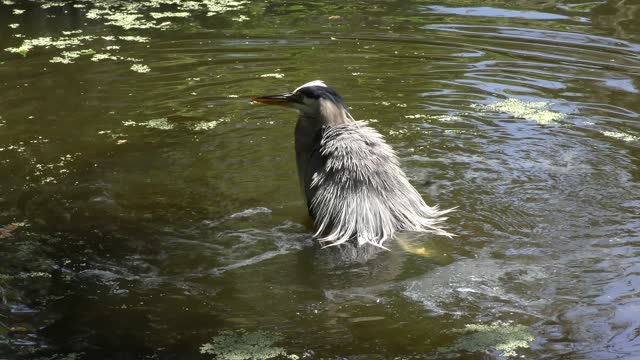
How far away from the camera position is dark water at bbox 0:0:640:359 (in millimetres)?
4191

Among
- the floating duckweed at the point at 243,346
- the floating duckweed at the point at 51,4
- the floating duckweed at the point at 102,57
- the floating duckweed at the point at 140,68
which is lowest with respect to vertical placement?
the floating duckweed at the point at 243,346

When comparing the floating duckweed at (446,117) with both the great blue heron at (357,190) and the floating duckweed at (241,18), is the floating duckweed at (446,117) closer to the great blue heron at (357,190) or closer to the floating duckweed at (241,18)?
the great blue heron at (357,190)

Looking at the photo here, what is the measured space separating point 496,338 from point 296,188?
227cm

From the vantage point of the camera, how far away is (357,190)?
527cm

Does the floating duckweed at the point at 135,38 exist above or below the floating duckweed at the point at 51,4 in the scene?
below

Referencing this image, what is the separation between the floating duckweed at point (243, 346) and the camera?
12.9 ft

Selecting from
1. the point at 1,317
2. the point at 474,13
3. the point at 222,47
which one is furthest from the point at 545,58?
the point at 1,317

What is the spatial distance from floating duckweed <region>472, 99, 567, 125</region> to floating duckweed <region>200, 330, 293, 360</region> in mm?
3594

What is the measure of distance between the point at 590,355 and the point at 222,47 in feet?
19.8

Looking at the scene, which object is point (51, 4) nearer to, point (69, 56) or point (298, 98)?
point (69, 56)

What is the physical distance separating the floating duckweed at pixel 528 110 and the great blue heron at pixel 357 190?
189 centimetres

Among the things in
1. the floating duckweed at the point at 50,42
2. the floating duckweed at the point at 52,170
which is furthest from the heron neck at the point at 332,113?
the floating duckweed at the point at 50,42

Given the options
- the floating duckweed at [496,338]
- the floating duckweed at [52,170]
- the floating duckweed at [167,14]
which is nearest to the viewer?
the floating duckweed at [496,338]

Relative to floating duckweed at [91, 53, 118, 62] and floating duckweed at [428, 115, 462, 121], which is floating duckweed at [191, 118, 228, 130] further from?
floating duckweed at [91, 53, 118, 62]
